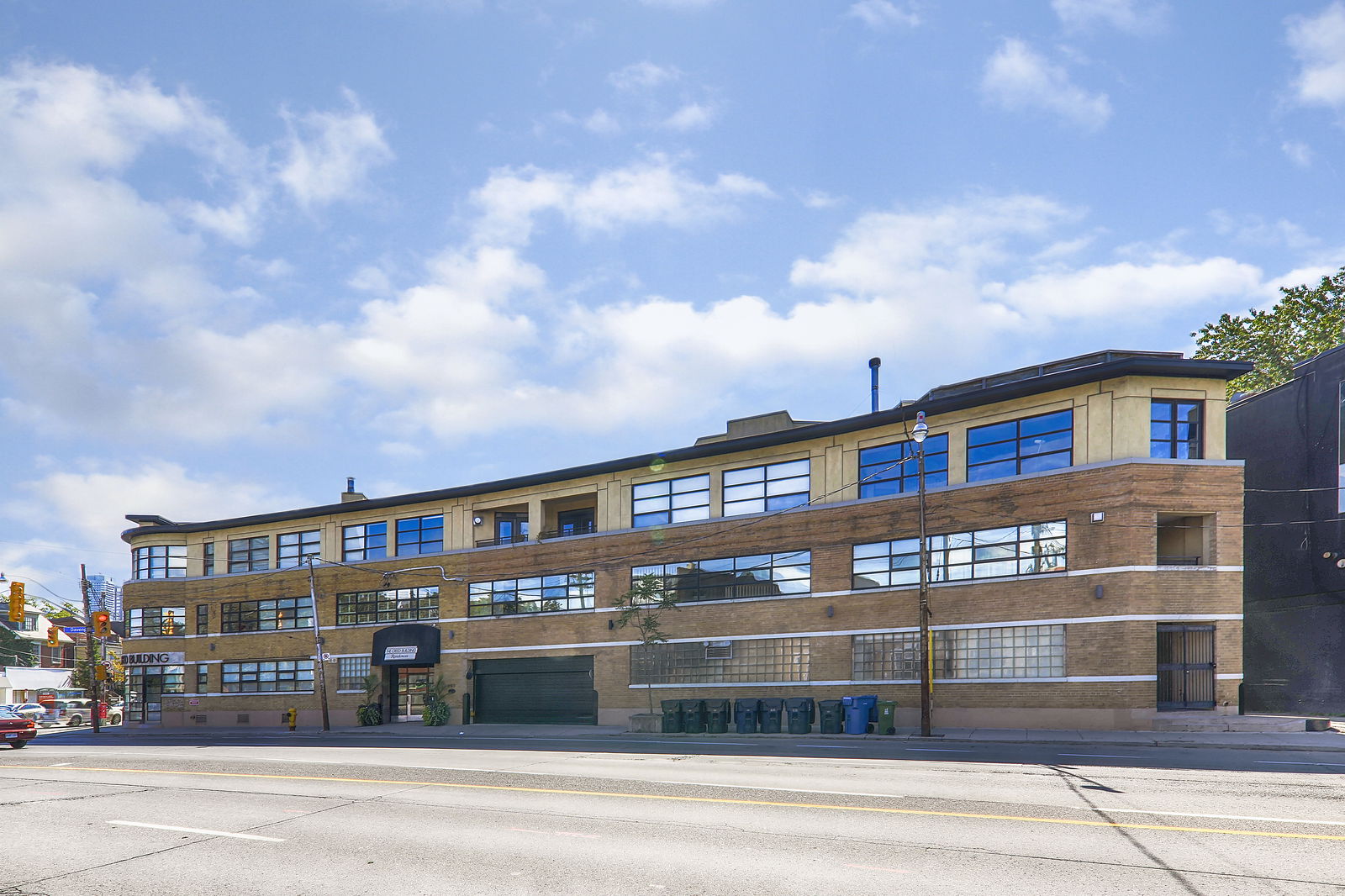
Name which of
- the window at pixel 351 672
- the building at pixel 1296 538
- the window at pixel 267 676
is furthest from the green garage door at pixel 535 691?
the building at pixel 1296 538

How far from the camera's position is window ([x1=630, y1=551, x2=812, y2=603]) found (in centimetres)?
3322

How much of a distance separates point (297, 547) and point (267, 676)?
6.27 m

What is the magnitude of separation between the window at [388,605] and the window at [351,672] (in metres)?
1.64

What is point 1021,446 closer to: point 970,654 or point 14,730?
point 970,654

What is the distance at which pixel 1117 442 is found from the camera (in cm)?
2716

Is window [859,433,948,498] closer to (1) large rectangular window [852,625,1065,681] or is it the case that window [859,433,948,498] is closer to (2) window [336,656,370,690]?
(1) large rectangular window [852,625,1065,681]

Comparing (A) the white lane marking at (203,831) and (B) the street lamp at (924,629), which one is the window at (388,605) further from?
(A) the white lane marking at (203,831)

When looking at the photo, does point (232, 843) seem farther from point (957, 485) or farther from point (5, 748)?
point (5, 748)

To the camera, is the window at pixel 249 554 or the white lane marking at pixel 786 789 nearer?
the white lane marking at pixel 786 789

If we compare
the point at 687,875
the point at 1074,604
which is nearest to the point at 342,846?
the point at 687,875

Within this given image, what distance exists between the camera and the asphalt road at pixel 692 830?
359 inches

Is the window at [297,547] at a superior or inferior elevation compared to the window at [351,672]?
superior

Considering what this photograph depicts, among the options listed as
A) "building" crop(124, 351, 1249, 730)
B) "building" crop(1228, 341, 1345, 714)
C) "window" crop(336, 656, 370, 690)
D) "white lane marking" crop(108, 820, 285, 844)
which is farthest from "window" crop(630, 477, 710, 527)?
"white lane marking" crop(108, 820, 285, 844)

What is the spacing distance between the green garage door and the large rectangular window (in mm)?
11509
